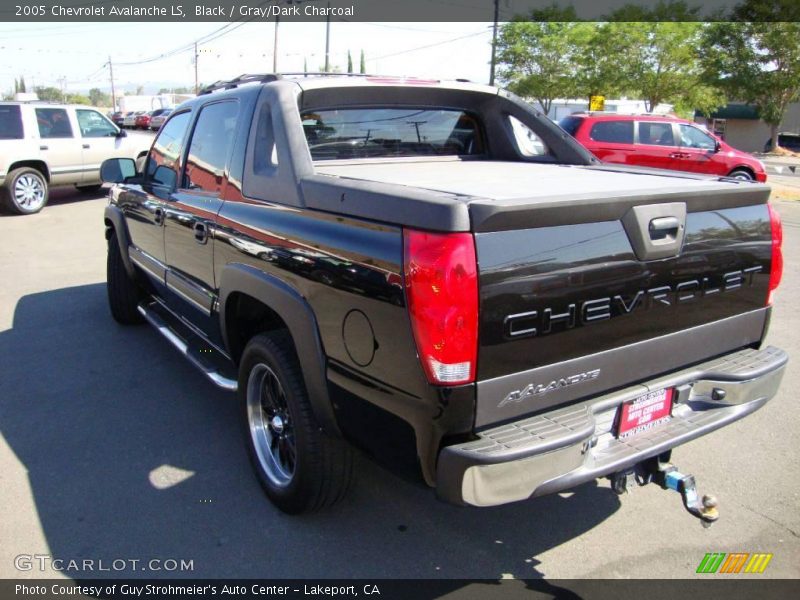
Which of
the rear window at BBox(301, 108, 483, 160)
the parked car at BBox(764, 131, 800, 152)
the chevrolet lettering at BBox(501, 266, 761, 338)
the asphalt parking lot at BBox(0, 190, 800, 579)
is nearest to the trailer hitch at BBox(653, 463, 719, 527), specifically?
the asphalt parking lot at BBox(0, 190, 800, 579)

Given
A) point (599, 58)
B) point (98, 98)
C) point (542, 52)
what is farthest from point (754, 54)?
point (98, 98)

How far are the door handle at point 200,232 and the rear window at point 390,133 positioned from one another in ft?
2.37

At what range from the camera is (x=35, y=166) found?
40.6 ft

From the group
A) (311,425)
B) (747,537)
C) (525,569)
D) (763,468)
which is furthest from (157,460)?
(763,468)

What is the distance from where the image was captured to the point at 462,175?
10.6 ft

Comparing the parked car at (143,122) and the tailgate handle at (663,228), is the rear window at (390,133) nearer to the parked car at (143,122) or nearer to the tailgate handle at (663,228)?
the tailgate handle at (663,228)

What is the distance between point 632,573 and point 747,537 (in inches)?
25.8

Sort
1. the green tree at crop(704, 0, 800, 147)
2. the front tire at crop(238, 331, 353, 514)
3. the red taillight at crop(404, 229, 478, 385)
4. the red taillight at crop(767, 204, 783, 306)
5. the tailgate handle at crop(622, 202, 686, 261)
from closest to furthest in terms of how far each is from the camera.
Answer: the red taillight at crop(404, 229, 478, 385) < the tailgate handle at crop(622, 202, 686, 261) < the front tire at crop(238, 331, 353, 514) < the red taillight at crop(767, 204, 783, 306) < the green tree at crop(704, 0, 800, 147)

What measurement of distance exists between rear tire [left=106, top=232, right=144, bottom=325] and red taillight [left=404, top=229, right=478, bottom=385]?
13.5 feet

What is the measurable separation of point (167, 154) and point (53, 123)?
32.7 feet

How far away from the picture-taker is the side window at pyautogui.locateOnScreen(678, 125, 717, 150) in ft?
47.2

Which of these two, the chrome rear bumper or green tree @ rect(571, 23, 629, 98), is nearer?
the chrome rear bumper

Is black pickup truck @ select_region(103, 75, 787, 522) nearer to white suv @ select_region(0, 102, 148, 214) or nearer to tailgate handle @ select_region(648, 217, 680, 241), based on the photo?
tailgate handle @ select_region(648, 217, 680, 241)

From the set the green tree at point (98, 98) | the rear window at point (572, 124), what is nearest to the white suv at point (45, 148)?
the rear window at point (572, 124)
